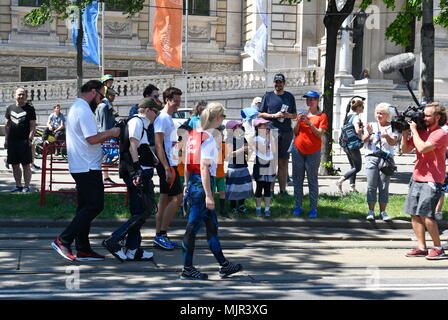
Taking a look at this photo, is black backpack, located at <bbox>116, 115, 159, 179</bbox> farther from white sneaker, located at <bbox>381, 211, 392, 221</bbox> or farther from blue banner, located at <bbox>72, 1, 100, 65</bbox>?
blue banner, located at <bbox>72, 1, 100, 65</bbox>

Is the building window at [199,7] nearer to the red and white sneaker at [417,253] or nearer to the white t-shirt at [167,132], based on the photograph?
the white t-shirt at [167,132]

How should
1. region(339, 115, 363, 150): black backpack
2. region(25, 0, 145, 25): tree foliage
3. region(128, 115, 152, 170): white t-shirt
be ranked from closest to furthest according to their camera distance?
region(128, 115, 152, 170): white t-shirt < region(339, 115, 363, 150): black backpack < region(25, 0, 145, 25): tree foliage

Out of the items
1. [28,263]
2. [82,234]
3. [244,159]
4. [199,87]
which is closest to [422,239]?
[244,159]

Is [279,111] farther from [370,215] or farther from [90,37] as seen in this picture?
[90,37]

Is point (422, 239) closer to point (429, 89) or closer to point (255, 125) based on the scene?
point (255, 125)

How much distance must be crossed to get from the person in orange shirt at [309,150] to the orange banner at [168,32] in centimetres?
1690

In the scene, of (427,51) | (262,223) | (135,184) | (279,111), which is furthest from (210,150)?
(427,51)

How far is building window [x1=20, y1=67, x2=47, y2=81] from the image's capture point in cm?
3591

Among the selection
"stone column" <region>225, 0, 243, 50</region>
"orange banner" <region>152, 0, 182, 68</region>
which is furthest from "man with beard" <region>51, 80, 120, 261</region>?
"stone column" <region>225, 0, 243, 50</region>

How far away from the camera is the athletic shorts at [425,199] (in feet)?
28.7

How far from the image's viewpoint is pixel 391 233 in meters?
10.6

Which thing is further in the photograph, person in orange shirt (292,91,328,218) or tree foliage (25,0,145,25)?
tree foliage (25,0,145,25)

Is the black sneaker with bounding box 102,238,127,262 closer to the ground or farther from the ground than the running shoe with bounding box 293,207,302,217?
closer to the ground

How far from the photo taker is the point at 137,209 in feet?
27.1
